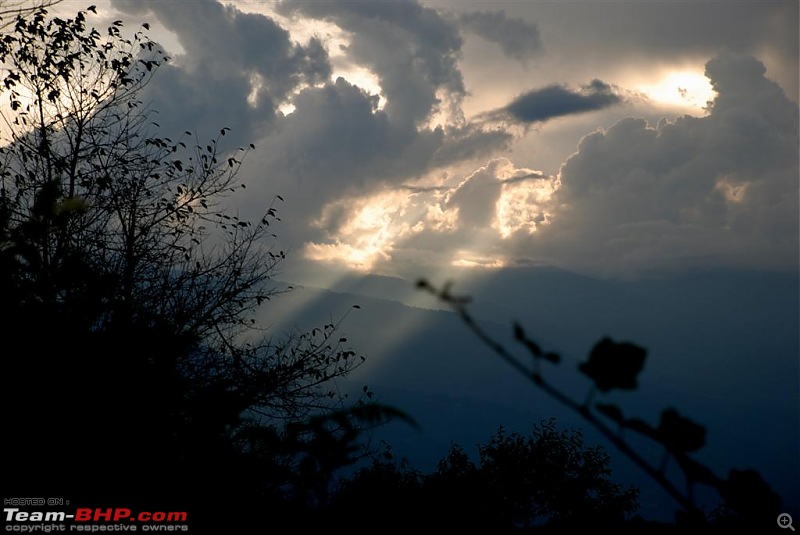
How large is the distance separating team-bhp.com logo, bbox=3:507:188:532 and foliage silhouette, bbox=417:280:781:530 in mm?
2587

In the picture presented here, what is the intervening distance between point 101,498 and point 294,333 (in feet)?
32.6

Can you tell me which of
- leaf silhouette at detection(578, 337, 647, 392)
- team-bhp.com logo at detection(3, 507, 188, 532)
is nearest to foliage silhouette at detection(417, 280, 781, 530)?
leaf silhouette at detection(578, 337, 647, 392)

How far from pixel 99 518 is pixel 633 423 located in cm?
359

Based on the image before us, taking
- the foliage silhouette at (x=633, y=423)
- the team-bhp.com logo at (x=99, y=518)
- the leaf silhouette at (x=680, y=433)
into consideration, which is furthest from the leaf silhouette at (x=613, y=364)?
the team-bhp.com logo at (x=99, y=518)

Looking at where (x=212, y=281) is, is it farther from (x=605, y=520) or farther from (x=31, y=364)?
(x=605, y=520)

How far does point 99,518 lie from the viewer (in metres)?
3.70

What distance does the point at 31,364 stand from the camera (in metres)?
5.04

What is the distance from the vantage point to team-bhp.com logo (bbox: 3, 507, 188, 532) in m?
3.20

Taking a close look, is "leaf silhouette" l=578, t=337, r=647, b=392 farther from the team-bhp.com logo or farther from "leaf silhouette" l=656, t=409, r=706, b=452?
the team-bhp.com logo

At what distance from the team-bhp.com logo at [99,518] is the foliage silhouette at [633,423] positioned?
2587 mm

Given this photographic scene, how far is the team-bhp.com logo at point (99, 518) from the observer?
3.20 meters

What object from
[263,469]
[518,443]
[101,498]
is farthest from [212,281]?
[518,443]

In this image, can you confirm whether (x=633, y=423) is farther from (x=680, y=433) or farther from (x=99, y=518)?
(x=99, y=518)

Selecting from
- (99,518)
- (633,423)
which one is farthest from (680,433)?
(99,518)
